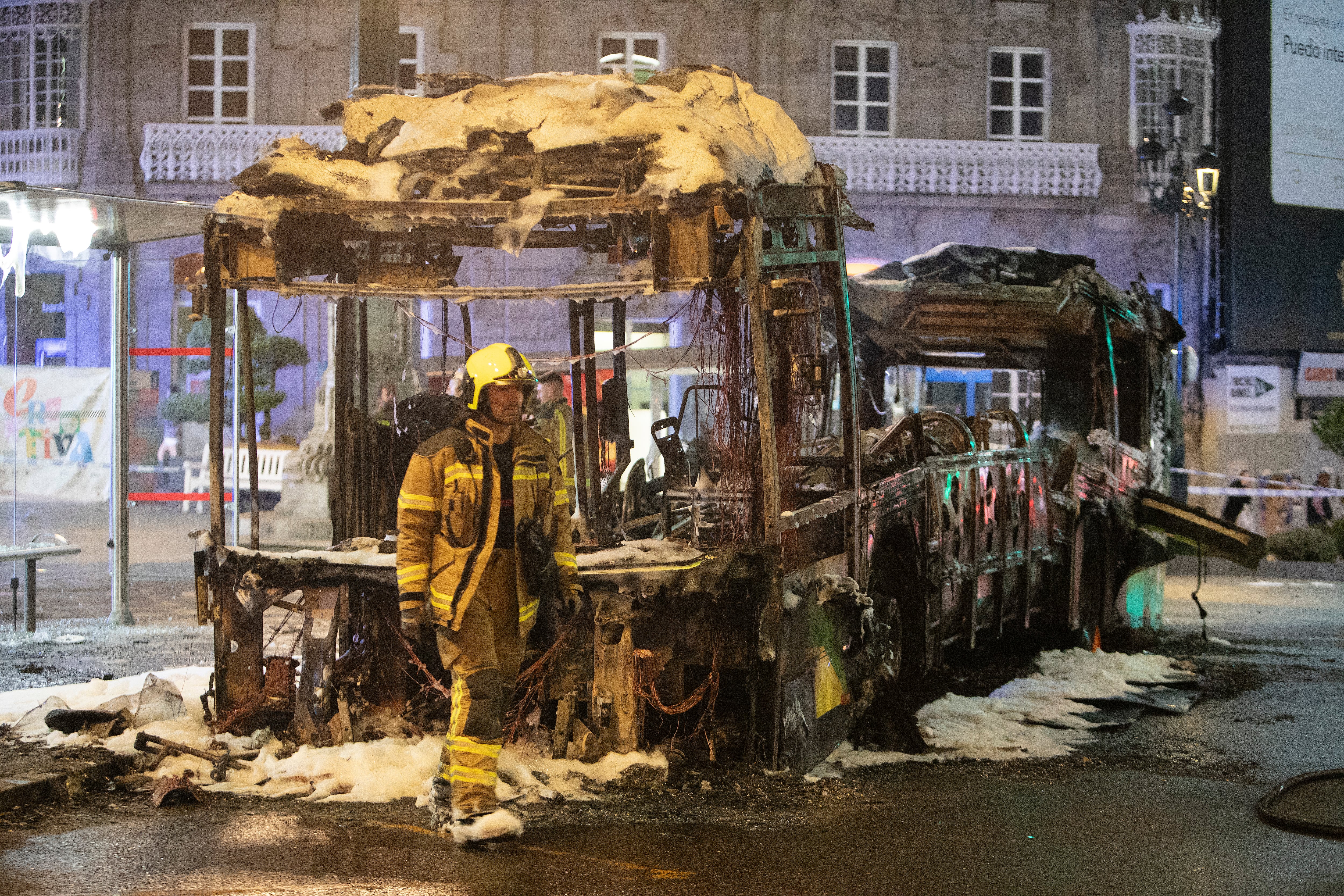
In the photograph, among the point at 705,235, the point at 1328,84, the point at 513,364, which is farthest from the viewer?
the point at 1328,84

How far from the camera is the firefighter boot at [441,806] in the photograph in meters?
5.34

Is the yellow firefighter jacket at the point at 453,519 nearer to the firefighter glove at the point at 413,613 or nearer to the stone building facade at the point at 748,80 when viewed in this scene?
the firefighter glove at the point at 413,613

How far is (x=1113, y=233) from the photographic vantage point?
92.3 feet

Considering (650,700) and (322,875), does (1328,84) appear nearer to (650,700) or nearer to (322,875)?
(650,700)

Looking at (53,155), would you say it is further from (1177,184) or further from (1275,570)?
(1275,570)

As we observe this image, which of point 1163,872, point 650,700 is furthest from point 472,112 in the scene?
point 1163,872

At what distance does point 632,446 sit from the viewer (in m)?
8.29

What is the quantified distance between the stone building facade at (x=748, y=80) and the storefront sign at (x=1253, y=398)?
140 centimetres

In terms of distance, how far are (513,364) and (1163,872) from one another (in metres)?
3.13

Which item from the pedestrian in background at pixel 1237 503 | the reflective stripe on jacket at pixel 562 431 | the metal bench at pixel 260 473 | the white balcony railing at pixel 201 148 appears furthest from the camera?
the white balcony railing at pixel 201 148

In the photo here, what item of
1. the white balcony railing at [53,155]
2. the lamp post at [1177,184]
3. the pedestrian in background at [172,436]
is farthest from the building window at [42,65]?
the lamp post at [1177,184]

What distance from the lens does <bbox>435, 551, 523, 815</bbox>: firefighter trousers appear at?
5219 millimetres

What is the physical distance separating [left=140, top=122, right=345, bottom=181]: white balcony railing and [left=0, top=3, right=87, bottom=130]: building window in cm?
185

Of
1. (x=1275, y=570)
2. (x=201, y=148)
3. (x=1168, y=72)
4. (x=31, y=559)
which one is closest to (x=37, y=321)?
(x=201, y=148)
